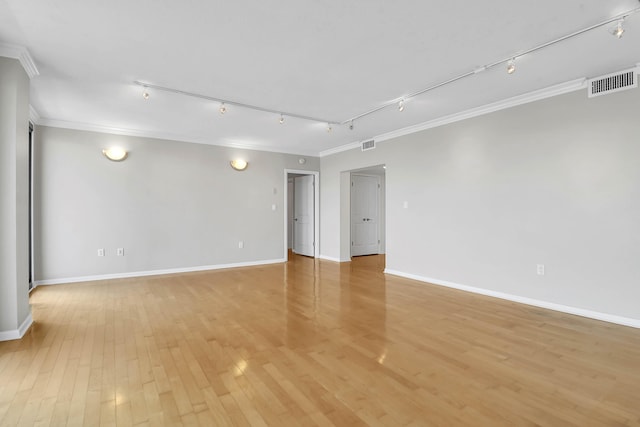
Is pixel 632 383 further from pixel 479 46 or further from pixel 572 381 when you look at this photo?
pixel 479 46

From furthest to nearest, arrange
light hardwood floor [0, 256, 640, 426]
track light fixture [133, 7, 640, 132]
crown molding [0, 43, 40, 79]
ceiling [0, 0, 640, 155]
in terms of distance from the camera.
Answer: crown molding [0, 43, 40, 79] → track light fixture [133, 7, 640, 132] → ceiling [0, 0, 640, 155] → light hardwood floor [0, 256, 640, 426]

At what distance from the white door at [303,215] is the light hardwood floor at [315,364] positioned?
3.82m

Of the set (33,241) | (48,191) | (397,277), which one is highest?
(48,191)

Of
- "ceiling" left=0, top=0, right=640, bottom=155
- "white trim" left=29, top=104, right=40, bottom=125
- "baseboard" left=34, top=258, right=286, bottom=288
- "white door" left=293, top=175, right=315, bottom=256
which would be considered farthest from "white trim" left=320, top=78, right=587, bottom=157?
"white trim" left=29, top=104, right=40, bottom=125

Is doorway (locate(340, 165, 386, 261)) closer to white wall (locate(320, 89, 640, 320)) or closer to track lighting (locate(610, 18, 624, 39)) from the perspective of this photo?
white wall (locate(320, 89, 640, 320))

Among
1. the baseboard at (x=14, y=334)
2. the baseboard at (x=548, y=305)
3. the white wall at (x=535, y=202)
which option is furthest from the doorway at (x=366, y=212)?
the baseboard at (x=14, y=334)

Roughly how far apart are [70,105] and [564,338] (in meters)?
6.50

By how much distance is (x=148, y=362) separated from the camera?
2.35 meters

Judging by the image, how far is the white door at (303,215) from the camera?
7773mm

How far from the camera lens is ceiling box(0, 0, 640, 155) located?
220cm

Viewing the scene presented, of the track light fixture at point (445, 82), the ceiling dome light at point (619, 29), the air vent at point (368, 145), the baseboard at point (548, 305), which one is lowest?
the baseboard at point (548, 305)

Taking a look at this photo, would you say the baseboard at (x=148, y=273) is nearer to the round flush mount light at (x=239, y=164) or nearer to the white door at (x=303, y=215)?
the white door at (x=303, y=215)

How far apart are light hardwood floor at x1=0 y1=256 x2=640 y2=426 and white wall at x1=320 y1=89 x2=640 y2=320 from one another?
475 mm

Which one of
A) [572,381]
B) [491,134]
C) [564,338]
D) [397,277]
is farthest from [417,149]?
[572,381]
